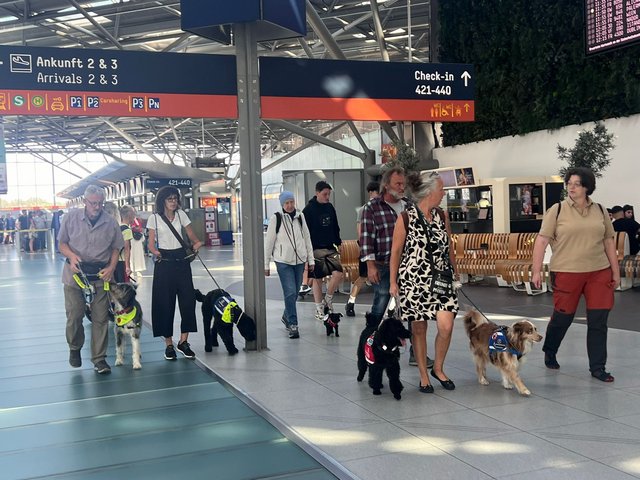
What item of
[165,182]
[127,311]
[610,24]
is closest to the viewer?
[127,311]

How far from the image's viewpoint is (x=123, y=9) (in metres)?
21.9

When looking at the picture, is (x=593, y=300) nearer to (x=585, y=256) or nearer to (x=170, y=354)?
(x=585, y=256)

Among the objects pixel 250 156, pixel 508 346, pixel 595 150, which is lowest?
pixel 508 346

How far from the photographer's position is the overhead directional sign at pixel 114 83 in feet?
22.5

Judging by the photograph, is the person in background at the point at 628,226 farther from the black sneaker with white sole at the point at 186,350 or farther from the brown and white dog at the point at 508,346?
the black sneaker with white sole at the point at 186,350

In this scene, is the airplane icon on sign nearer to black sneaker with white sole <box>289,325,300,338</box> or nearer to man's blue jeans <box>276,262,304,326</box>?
man's blue jeans <box>276,262,304,326</box>

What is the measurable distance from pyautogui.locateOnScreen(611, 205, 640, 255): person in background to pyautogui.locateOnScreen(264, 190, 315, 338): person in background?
6953 mm

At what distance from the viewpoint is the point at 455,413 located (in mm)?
4844

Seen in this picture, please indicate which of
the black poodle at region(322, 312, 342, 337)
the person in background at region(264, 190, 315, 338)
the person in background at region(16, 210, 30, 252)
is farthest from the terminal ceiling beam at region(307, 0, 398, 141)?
the person in background at region(16, 210, 30, 252)

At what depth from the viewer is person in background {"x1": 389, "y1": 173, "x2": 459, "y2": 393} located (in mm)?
5297

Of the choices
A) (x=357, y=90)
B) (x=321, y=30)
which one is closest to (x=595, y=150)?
(x=321, y=30)

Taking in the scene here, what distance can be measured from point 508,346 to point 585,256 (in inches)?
38.9

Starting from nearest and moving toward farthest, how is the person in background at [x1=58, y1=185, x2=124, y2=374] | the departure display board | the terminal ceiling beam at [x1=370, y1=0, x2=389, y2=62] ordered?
1. the person in background at [x1=58, y1=185, x2=124, y2=374]
2. the departure display board
3. the terminal ceiling beam at [x1=370, y1=0, x2=389, y2=62]

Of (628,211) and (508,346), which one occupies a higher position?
(628,211)
